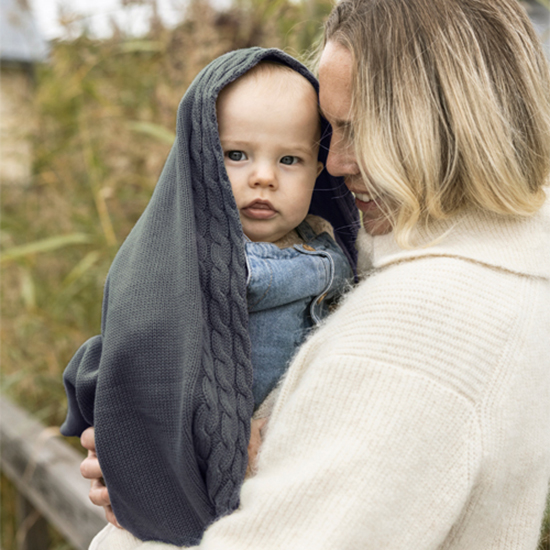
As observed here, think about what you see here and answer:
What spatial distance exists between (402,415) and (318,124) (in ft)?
2.29

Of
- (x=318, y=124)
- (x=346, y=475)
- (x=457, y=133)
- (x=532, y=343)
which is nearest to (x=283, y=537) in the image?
(x=346, y=475)

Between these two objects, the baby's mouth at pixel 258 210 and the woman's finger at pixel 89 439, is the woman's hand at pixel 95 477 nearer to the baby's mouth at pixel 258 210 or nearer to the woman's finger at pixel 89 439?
the woman's finger at pixel 89 439

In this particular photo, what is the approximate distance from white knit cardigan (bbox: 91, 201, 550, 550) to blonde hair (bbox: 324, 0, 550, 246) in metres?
0.08

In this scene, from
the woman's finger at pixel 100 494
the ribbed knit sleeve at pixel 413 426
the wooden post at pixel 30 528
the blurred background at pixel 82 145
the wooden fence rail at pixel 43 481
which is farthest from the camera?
the wooden post at pixel 30 528

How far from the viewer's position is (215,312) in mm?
1102

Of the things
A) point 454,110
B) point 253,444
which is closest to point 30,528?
point 253,444

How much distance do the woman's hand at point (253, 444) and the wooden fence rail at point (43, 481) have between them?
990mm

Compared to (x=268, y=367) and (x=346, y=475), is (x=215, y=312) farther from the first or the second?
(x=346, y=475)

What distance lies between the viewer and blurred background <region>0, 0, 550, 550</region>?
7.64 ft

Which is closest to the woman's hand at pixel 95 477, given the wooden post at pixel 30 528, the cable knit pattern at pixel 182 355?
the cable knit pattern at pixel 182 355

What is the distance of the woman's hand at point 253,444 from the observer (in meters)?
1.10

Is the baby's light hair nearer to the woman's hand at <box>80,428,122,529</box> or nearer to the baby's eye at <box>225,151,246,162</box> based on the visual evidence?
the baby's eye at <box>225,151,246,162</box>

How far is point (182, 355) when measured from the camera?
3.47ft

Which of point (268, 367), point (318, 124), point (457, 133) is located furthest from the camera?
point (318, 124)
